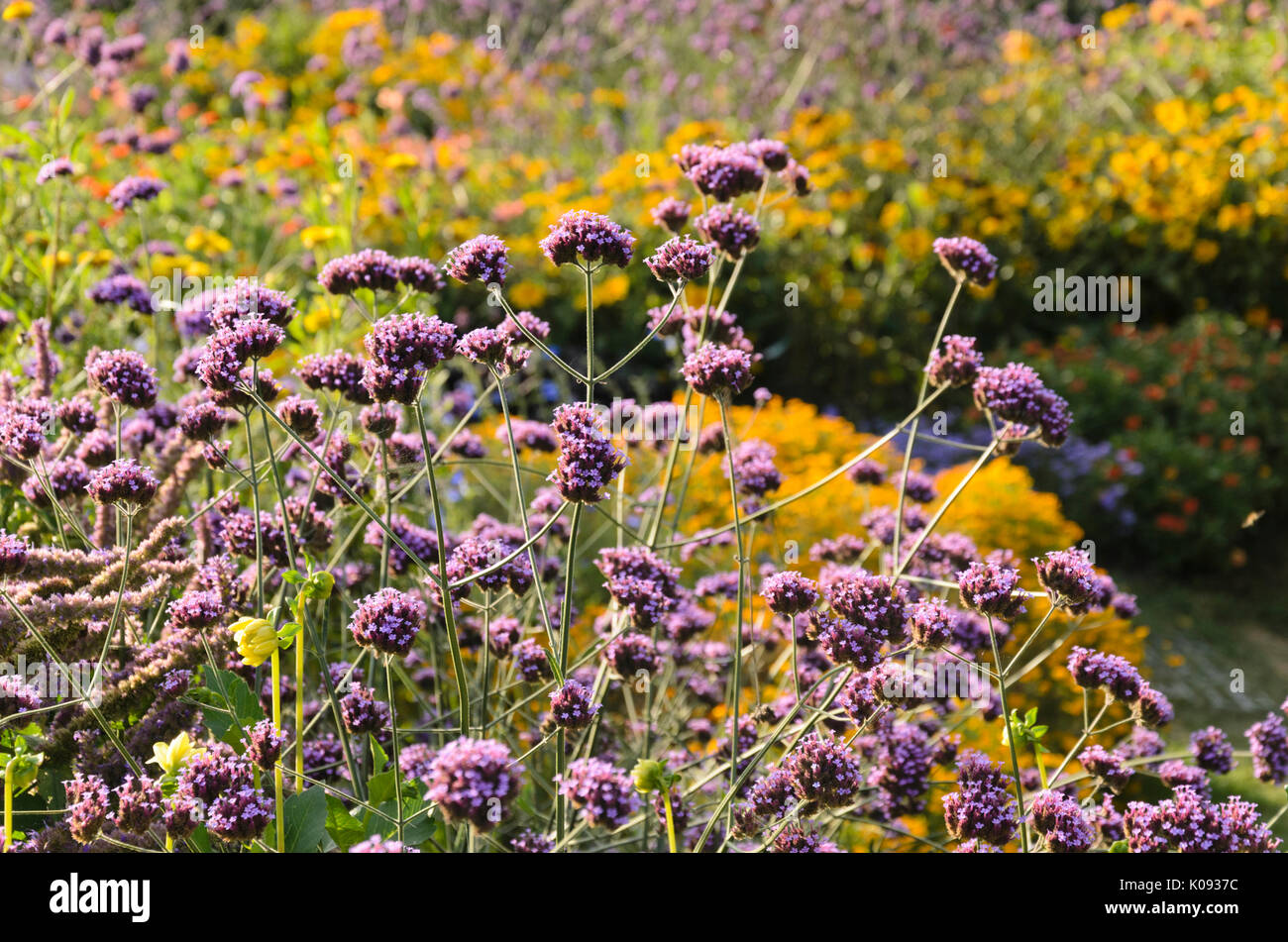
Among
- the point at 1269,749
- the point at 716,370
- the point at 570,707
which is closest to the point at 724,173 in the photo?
the point at 716,370

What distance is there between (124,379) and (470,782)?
3.69 ft

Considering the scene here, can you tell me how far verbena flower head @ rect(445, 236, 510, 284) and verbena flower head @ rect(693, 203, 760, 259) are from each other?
52cm

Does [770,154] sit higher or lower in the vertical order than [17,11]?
lower

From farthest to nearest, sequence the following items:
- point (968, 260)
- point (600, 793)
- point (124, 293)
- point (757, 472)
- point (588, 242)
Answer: point (124, 293) < point (757, 472) < point (968, 260) < point (588, 242) < point (600, 793)

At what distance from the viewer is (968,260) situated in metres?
2.54

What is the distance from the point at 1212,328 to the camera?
714cm

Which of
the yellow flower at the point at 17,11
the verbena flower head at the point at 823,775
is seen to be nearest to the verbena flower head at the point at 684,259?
the verbena flower head at the point at 823,775

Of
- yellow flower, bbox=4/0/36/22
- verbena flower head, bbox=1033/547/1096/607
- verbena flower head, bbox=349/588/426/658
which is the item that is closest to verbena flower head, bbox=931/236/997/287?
verbena flower head, bbox=1033/547/1096/607

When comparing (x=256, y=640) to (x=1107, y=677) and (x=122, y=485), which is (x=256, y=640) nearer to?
(x=122, y=485)

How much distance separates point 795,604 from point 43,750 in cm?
124

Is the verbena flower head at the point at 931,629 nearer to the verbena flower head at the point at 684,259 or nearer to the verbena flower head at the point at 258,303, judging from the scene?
the verbena flower head at the point at 684,259

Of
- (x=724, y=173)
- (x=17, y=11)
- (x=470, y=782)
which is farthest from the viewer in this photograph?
(x=17, y=11)

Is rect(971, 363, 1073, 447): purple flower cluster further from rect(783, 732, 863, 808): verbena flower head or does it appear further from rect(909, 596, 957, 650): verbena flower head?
rect(783, 732, 863, 808): verbena flower head

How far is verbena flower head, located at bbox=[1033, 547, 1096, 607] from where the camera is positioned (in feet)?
6.32
